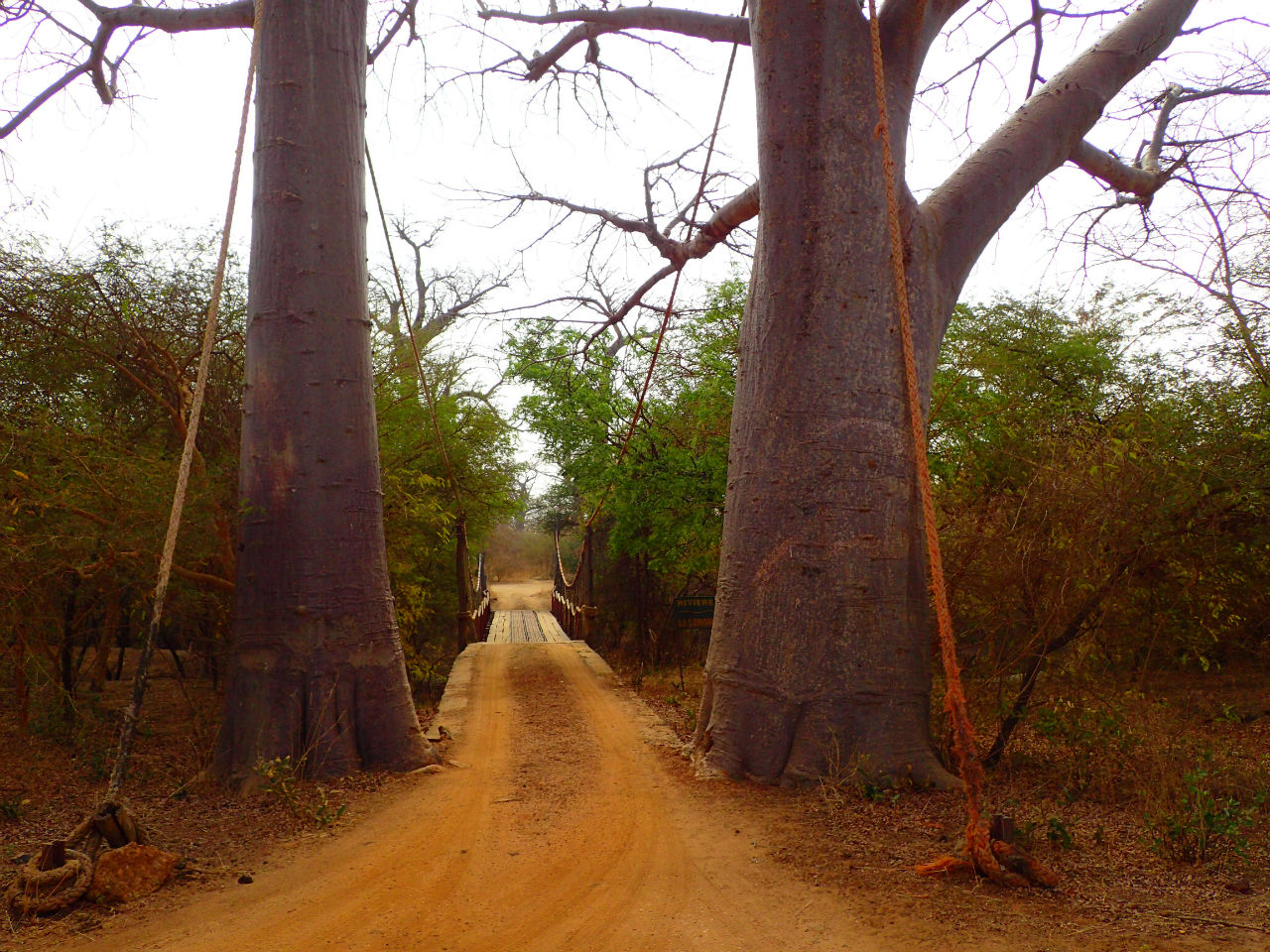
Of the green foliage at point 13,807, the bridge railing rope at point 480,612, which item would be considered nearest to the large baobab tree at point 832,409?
the green foliage at point 13,807

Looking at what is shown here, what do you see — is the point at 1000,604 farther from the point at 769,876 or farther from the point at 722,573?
the point at 769,876

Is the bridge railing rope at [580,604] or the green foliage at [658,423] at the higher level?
the green foliage at [658,423]

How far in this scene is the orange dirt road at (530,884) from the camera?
2344mm

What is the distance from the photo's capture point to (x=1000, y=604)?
405 cm

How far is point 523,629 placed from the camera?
13.9 meters

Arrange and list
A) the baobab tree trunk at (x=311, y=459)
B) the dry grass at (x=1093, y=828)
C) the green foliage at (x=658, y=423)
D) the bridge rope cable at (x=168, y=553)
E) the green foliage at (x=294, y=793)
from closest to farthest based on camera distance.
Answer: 1. the dry grass at (x=1093, y=828)
2. the bridge rope cable at (x=168, y=553)
3. the green foliage at (x=294, y=793)
4. the baobab tree trunk at (x=311, y=459)
5. the green foliage at (x=658, y=423)

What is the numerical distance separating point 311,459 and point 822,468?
2.35 meters

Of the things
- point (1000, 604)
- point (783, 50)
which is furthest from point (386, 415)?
point (1000, 604)

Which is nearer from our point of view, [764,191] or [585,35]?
[764,191]

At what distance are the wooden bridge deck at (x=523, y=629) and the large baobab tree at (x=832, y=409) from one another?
766cm

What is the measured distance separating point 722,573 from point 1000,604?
4.15 feet

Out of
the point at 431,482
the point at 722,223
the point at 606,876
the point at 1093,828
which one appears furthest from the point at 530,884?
the point at 431,482

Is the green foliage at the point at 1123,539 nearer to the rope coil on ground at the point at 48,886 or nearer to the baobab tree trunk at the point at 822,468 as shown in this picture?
the baobab tree trunk at the point at 822,468

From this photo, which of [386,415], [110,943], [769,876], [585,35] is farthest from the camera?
[386,415]
